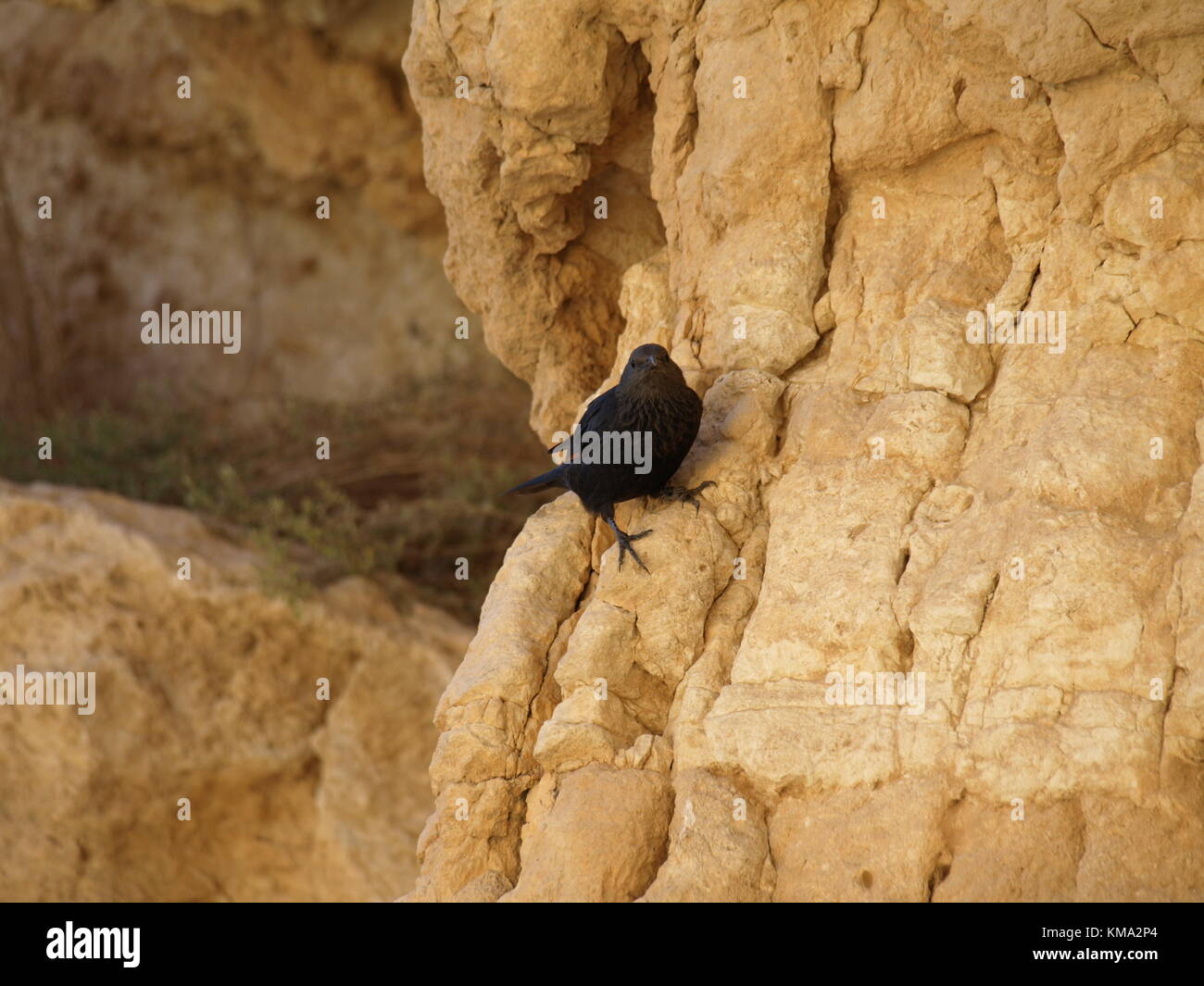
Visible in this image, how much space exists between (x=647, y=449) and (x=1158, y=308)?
1.62 meters

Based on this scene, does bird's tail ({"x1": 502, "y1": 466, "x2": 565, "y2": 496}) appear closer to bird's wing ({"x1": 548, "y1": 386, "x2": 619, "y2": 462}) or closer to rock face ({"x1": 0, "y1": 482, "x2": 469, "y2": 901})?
bird's wing ({"x1": 548, "y1": 386, "x2": 619, "y2": 462})

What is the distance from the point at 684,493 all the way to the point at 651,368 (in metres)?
0.43

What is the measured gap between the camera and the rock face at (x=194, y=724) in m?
7.77

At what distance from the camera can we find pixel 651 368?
4660 millimetres

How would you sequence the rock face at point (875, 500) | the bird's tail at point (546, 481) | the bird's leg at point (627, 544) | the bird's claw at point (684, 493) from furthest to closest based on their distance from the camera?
the bird's tail at point (546, 481) < the bird's claw at point (684, 493) < the bird's leg at point (627, 544) < the rock face at point (875, 500)

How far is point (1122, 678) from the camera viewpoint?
3.61 meters

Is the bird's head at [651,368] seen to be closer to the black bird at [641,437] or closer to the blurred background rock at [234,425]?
the black bird at [641,437]

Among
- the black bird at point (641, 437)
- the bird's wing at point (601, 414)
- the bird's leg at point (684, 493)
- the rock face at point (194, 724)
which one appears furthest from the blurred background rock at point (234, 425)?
the bird's leg at point (684, 493)

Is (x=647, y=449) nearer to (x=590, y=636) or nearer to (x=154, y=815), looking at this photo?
(x=590, y=636)

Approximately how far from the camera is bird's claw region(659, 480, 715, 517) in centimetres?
463

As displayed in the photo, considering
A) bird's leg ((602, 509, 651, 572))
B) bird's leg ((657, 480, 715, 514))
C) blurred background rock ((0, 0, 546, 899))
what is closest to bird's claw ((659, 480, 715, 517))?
bird's leg ((657, 480, 715, 514))

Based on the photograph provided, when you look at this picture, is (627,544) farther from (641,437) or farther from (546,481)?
(546,481)

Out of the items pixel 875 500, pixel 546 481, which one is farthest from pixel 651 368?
pixel 875 500

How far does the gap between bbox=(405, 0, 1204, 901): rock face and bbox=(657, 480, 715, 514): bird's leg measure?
0.17 ft
